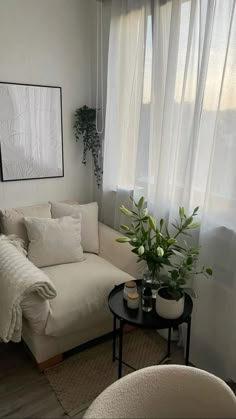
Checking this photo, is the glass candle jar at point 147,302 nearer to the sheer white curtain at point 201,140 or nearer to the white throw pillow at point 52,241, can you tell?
the sheer white curtain at point 201,140

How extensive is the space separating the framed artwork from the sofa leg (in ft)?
4.48

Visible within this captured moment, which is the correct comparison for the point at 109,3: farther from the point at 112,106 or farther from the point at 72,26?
the point at 112,106

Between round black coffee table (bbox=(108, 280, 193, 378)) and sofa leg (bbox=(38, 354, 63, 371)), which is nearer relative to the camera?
round black coffee table (bbox=(108, 280, 193, 378))

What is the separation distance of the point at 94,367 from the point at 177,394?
3.63 feet

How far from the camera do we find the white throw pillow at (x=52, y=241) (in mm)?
2195

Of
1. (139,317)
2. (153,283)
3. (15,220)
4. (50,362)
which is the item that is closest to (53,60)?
(15,220)

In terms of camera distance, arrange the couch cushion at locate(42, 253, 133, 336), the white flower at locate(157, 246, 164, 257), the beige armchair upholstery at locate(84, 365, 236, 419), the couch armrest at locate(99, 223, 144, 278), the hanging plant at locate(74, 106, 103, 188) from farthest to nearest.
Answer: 1. the hanging plant at locate(74, 106, 103, 188)
2. the couch armrest at locate(99, 223, 144, 278)
3. the couch cushion at locate(42, 253, 133, 336)
4. the white flower at locate(157, 246, 164, 257)
5. the beige armchair upholstery at locate(84, 365, 236, 419)

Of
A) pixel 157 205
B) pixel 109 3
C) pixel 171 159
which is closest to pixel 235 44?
pixel 171 159

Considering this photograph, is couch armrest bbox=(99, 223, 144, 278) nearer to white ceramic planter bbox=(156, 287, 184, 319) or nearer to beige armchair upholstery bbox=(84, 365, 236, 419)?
white ceramic planter bbox=(156, 287, 184, 319)

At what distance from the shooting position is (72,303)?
182 cm

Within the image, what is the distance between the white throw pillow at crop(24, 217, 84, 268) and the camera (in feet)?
7.20

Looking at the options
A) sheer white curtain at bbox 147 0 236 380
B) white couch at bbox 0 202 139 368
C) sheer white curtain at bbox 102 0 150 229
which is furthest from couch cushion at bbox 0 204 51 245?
sheer white curtain at bbox 147 0 236 380

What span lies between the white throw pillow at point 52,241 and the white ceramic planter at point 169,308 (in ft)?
2.97

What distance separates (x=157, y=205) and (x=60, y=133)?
3.63 ft
